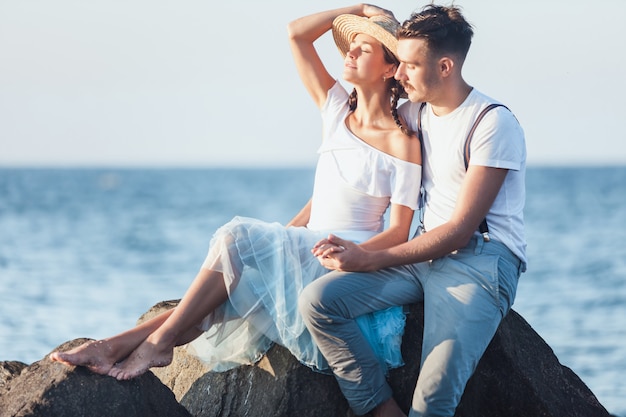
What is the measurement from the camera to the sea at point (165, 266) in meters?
12.3

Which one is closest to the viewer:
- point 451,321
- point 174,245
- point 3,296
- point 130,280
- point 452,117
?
point 451,321

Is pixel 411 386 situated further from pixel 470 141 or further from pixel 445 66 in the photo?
pixel 445 66

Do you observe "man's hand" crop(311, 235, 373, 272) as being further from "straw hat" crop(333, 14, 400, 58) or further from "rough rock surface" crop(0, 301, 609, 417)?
"straw hat" crop(333, 14, 400, 58)

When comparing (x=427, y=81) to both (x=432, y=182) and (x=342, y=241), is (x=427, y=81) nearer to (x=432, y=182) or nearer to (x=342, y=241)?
(x=432, y=182)

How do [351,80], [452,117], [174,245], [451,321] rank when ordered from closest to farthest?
[451,321], [452,117], [351,80], [174,245]

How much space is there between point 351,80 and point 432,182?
74 cm

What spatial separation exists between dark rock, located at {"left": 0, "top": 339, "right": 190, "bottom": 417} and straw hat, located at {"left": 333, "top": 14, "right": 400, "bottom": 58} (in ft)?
6.91

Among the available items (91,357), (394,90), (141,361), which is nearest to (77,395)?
(91,357)

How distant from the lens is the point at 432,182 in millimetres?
5160

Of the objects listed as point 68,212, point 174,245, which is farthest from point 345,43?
point 68,212

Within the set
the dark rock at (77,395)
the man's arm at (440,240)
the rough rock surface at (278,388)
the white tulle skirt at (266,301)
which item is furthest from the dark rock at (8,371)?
the man's arm at (440,240)

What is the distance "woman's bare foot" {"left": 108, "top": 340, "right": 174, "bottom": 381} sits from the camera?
4.67m

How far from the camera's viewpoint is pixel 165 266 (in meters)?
19.7

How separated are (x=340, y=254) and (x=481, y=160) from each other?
→ 82 centimetres
